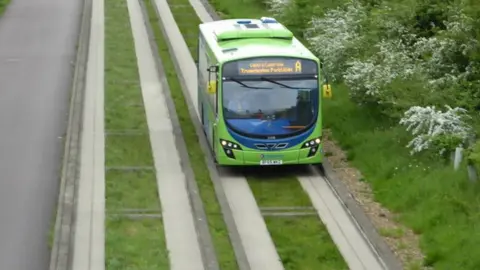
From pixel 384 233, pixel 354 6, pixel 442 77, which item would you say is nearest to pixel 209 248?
pixel 384 233

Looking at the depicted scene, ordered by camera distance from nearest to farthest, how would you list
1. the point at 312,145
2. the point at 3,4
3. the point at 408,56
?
the point at 312,145
the point at 408,56
the point at 3,4

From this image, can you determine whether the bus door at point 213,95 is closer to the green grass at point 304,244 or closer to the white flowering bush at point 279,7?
the green grass at point 304,244

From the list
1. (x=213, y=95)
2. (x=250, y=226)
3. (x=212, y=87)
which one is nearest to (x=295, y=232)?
(x=250, y=226)

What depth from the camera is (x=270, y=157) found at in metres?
21.0

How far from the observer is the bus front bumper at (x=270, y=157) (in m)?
21.0

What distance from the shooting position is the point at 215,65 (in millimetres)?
21609

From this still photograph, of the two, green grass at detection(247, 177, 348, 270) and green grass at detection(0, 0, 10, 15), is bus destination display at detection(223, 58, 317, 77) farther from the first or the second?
green grass at detection(0, 0, 10, 15)

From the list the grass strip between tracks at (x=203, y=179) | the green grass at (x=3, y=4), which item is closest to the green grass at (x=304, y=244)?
the grass strip between tracks at (x=203, y=179)

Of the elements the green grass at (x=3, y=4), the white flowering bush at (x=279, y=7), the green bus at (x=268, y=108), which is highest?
the green bus at (x=268, y=108)

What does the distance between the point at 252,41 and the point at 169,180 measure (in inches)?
147

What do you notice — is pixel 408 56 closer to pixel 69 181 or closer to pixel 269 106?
pixel 269 106

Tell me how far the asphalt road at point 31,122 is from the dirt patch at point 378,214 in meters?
5.75

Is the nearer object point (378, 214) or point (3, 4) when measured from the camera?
point (378, 214)

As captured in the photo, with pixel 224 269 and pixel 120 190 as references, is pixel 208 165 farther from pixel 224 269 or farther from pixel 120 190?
pixel 224 269
